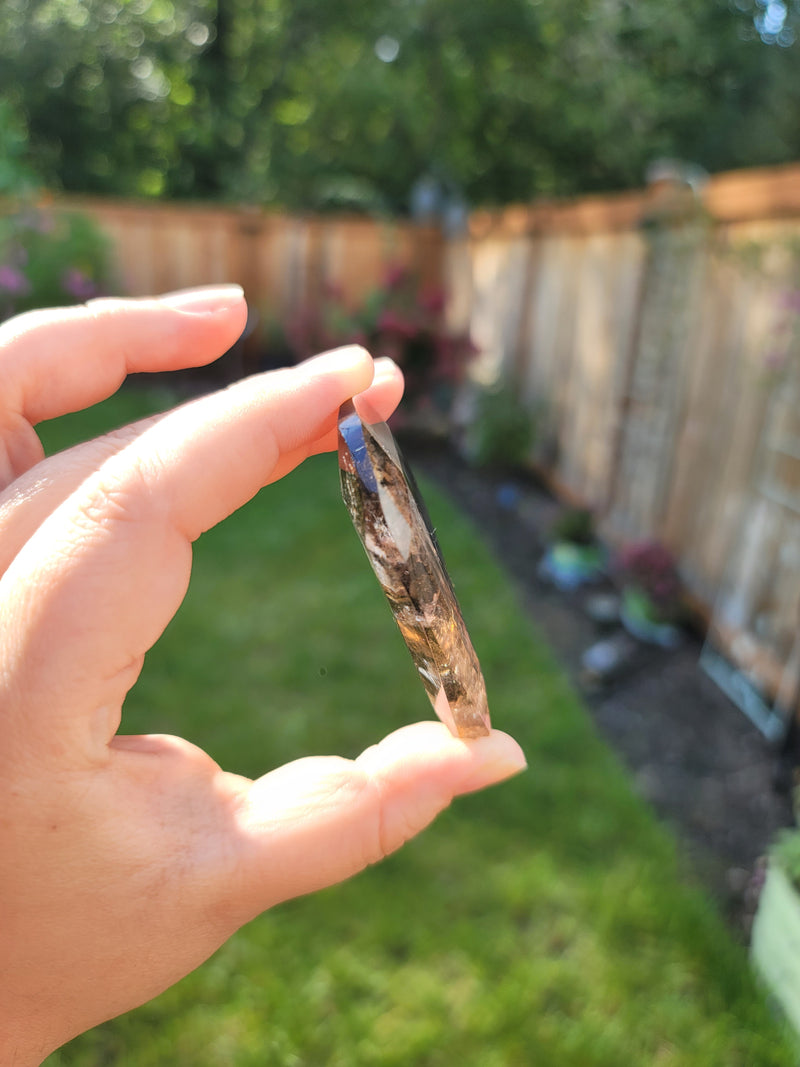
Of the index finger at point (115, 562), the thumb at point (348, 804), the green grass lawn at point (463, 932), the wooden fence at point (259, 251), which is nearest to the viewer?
the index finger at point (115, 562)

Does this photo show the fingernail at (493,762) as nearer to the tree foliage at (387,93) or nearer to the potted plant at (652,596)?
the potted plant at (652,596)

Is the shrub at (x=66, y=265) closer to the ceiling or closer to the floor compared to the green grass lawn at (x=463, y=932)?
closer to the ceiling

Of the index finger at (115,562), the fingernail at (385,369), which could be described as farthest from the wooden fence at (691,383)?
the index finger at (115,562)

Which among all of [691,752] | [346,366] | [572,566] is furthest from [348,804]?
[572,566]

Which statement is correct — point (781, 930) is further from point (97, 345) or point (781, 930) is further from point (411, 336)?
point (411, 336)

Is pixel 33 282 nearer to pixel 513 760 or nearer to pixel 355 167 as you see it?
pixel 355 167

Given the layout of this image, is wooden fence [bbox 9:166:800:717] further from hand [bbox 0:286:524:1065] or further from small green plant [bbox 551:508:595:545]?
hand [bbox 0:286:524:1065]
